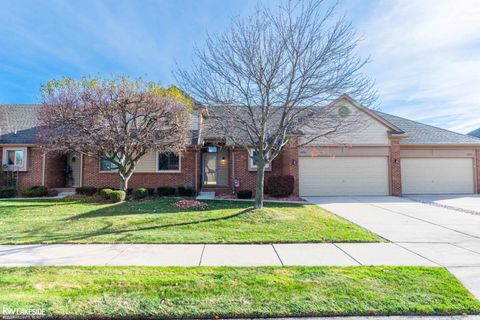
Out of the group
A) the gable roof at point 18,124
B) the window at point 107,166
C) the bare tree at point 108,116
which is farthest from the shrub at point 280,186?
the gable roof at point 18,124

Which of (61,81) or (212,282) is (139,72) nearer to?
(61,81)

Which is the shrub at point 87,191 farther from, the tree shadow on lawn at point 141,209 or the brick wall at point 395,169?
the brick wall at point 395,169

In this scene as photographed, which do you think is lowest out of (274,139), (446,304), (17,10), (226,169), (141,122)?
(446,304)

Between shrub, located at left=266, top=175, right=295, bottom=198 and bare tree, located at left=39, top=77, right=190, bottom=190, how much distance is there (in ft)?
17.7

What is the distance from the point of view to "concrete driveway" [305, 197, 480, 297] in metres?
4.72

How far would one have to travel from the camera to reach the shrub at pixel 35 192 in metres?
13.6

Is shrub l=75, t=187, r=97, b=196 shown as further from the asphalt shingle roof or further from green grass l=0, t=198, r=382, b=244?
the asphalt shingle roof

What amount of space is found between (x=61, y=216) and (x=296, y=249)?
315 inches

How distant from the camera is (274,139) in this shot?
9.08 metres

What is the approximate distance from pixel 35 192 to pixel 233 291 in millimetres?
14824

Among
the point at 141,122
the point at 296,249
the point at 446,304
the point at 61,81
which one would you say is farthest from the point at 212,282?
the point at 61,81

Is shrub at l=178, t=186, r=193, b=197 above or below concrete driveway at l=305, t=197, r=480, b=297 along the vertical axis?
above
